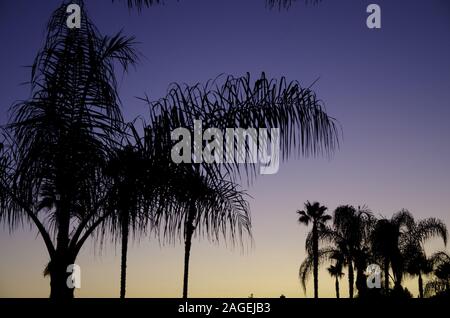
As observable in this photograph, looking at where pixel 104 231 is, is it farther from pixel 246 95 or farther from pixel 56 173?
pixel 246 95

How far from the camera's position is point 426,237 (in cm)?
2594

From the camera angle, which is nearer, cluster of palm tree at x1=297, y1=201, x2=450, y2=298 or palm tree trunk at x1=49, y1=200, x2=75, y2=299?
palm tree trunk at x1=49, y1=200, x2=75, y2=299

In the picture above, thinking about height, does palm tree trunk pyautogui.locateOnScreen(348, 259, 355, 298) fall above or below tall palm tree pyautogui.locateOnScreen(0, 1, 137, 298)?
below

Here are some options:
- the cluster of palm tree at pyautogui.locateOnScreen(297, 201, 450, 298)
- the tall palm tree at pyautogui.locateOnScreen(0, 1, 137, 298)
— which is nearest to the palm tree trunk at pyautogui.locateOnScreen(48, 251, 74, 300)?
the tall palm tree at pyautogui.locateOnScreen(0, 1, 137, 298)

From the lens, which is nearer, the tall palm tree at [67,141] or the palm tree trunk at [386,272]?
the tall palm tree at [67,141]

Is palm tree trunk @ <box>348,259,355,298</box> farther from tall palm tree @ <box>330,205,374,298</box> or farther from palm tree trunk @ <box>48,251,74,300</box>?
palm tree trunk @ <box>48,251,74,300</box>

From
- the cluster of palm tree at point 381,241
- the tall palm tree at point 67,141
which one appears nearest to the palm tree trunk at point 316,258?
the cluster of palm tree at point 381,241

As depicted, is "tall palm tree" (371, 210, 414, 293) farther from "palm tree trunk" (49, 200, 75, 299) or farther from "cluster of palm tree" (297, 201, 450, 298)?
"palm tree trunk" (49, 200, 75, 299)

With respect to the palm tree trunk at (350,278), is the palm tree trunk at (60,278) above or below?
above

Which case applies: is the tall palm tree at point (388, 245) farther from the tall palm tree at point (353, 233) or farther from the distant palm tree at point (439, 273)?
Result: the distant palm tree at point (439, 273)

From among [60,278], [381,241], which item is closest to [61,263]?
[60,278]

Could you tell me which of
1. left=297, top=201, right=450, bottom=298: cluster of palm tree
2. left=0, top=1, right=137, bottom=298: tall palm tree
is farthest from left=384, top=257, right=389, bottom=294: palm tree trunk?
left=0, top=1, right=137, bottom=298: tall palm tree

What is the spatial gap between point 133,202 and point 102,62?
1.77 meters
